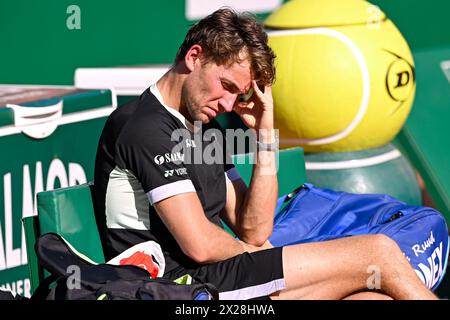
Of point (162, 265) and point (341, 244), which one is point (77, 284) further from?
point (341, 244)

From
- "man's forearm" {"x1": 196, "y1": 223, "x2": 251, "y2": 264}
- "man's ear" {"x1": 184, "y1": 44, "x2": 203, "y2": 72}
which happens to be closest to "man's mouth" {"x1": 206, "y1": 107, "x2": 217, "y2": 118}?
"man's ear" {"x1": 184, "y1": 44, "x2": 203, "y2": 72}

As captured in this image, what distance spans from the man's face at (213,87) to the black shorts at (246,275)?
502 millimetres

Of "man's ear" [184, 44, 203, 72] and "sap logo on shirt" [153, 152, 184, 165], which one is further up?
"man's ear" [184, 44, 203, 72]

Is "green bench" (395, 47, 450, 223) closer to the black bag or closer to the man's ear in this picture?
the man's ear

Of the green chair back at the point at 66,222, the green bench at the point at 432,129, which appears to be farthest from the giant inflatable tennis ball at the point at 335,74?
the green chair back at the point at 66,222

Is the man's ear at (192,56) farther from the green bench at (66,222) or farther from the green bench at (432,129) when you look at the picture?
the green bench at (432,129)

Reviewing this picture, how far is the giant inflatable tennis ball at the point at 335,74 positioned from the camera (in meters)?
4.64

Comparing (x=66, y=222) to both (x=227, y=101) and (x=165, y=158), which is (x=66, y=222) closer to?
(x=165, y=158)

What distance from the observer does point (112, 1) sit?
5.55 meters

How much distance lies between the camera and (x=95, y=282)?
9.21 ft

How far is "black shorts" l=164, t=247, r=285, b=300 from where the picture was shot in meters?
3.00

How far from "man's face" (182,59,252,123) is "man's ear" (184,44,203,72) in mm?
12

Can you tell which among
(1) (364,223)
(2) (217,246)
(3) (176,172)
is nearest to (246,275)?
(2) (217,246)

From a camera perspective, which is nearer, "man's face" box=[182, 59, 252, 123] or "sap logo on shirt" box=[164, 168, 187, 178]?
"sap logo on shirt" box=[164, 168, 187, 178]
